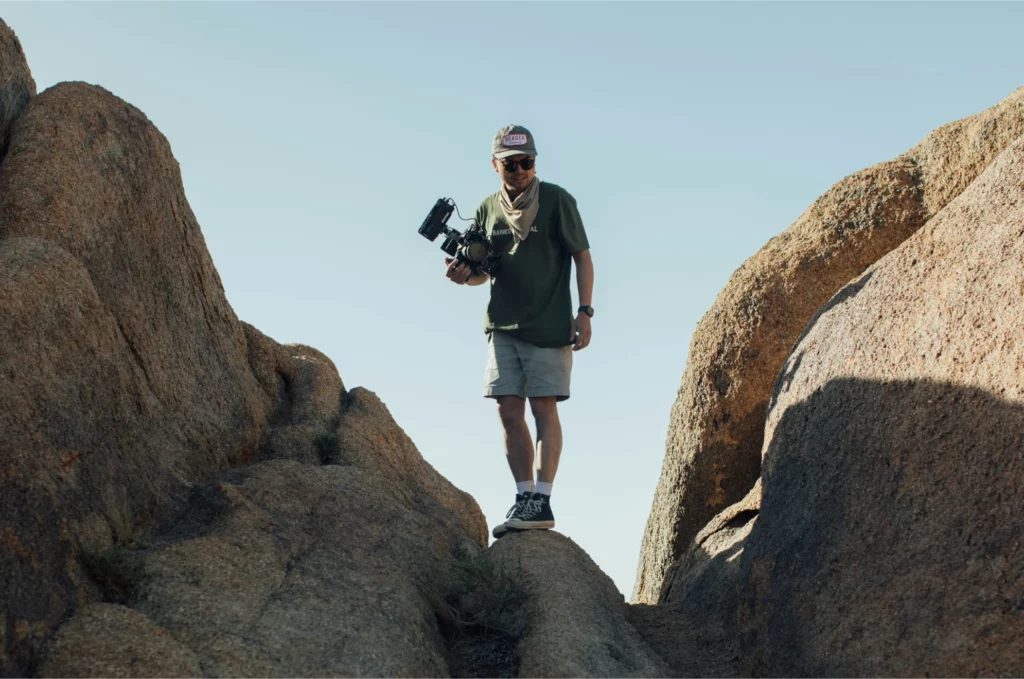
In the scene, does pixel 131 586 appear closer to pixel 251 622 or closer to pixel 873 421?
pixel 251 622

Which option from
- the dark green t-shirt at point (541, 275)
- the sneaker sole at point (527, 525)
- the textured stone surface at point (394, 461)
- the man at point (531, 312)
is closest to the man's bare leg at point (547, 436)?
the man at point (531, 312)

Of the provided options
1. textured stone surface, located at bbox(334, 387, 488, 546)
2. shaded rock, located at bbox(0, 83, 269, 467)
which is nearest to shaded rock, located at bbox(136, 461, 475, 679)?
shaded rock, located at bbox(0, 83, 269, 467)

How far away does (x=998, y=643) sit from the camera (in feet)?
19.9

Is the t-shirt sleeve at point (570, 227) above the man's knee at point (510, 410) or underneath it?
above

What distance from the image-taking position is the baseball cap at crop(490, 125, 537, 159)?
9.19m

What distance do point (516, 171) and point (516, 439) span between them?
6.81ft

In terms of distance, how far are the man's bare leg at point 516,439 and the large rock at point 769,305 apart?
119 inches

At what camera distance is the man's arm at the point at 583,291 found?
364 inches

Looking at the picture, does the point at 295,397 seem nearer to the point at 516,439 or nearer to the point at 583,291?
the point at 516,439

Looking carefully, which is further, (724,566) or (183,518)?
(724,566)

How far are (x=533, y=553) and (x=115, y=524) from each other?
9.78 ft

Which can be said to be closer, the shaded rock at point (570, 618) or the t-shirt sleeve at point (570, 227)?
the shaded rock at point (570, 618)

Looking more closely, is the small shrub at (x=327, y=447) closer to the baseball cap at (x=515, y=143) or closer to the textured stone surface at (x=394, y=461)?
the textured stone surface at (x=394, y=461)

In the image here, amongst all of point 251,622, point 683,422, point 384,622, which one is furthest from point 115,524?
point 683,422
